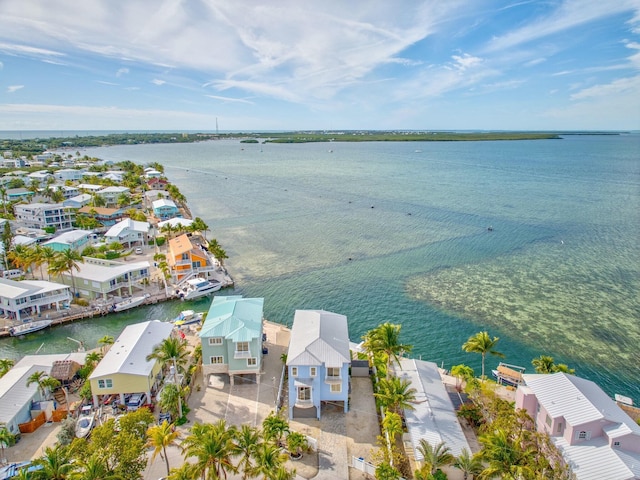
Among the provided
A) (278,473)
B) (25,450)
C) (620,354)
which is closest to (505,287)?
(620,354)

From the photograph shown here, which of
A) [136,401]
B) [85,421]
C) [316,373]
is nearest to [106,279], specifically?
[136,401]

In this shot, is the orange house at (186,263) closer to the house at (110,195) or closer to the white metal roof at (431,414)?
the white metal roof at (431,414)

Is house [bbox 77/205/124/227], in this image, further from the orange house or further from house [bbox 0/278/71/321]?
house [bbox 0/278/71/321]

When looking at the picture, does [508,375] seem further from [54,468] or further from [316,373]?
[54,468]

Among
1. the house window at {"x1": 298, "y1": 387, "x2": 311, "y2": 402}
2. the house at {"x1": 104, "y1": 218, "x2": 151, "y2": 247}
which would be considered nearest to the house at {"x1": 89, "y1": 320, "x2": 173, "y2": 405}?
the house window at {"x1": 298, "y1": 387, "x2": 311, "y2": 402}

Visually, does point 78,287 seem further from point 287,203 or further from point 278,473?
point 287,203

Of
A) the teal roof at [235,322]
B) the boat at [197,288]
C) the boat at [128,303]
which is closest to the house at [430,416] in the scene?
the teal roof at [235,322]
